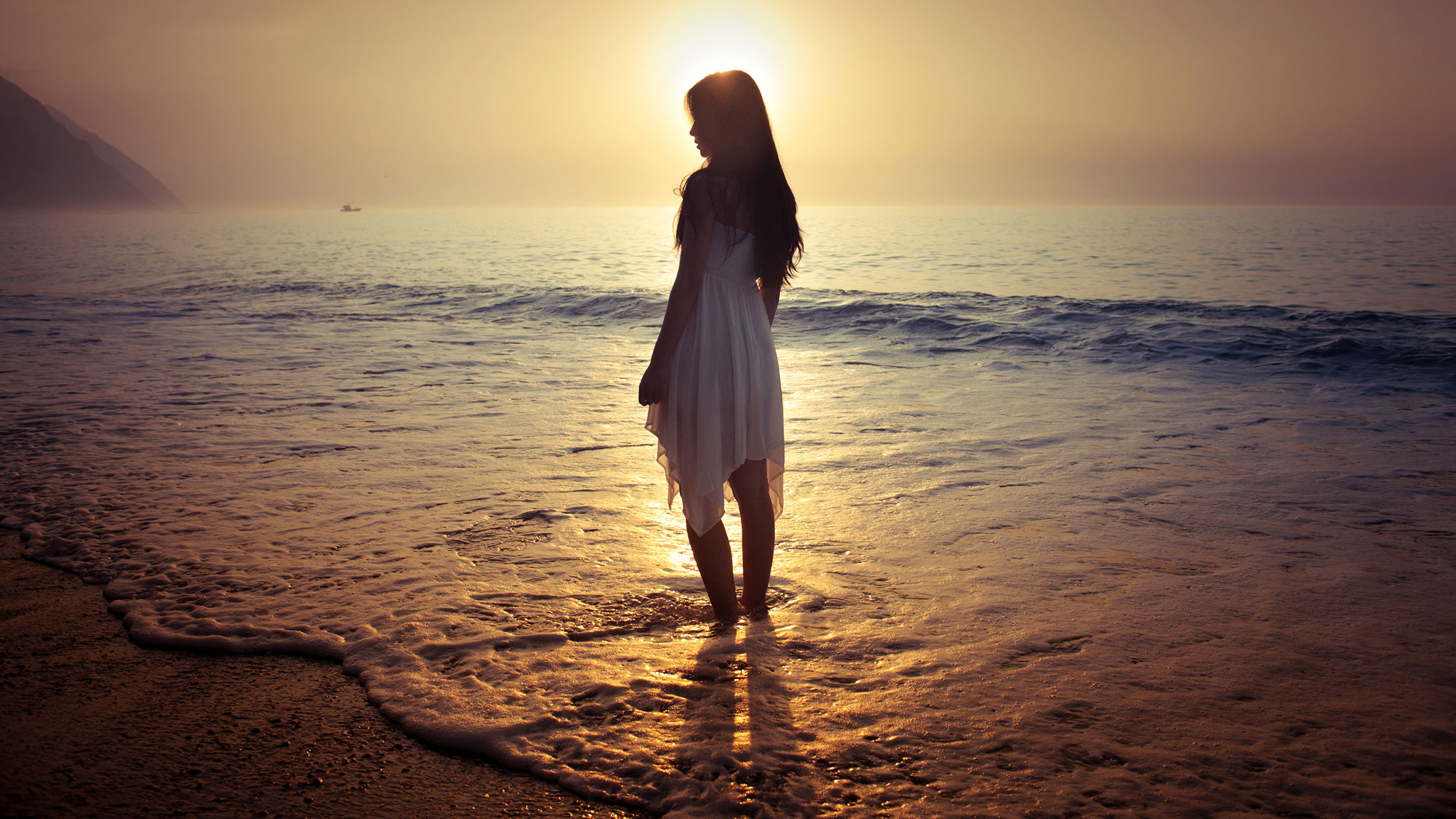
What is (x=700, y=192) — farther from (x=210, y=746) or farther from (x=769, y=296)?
Result: (x=210, y=746)

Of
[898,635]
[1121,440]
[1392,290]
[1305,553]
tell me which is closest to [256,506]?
[898,635]

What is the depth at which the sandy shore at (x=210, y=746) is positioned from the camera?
1988 millimetres

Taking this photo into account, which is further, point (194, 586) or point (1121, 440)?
point (1121, 440)

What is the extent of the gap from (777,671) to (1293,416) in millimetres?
6443

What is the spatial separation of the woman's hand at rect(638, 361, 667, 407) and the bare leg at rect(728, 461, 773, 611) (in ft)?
1.32

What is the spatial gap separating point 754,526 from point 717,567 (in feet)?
0.71

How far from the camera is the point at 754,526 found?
3.08m

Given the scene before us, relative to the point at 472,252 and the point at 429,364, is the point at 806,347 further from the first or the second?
the point at 472,252

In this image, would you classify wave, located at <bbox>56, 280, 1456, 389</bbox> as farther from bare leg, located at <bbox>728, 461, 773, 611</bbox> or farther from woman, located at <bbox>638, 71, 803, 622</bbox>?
woman, located at <bbox>638, 71, 803, 622</bbox>

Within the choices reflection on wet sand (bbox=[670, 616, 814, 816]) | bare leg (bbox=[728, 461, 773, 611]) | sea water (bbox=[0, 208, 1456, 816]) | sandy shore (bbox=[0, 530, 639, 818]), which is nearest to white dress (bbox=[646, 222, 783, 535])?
bare leg (bbox=[728, 461, 773, 611])

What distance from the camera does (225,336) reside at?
38.2ft

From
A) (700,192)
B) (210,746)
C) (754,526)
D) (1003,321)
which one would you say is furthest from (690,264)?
(1003,321)

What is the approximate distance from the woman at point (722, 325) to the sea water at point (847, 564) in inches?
21.1

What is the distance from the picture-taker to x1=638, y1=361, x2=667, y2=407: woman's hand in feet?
9.20
